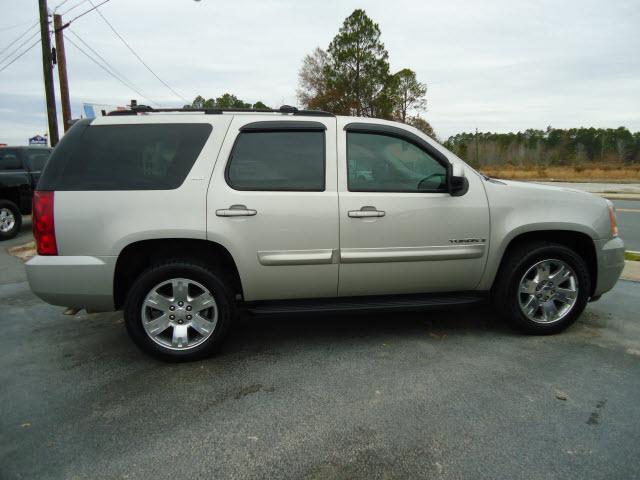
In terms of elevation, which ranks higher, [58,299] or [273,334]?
[58,299]

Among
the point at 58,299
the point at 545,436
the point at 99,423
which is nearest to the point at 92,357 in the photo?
the point at 58,299

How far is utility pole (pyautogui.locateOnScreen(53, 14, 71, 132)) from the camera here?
46.6 ft

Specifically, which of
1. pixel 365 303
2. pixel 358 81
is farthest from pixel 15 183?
pixel 358 81

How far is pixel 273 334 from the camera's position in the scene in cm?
400

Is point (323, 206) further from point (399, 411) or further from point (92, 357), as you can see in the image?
point (92, 357)

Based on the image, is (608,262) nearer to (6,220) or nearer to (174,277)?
(174,277)

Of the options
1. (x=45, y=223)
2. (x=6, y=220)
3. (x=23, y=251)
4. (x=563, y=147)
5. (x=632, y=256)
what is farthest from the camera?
(x=563, y=147)

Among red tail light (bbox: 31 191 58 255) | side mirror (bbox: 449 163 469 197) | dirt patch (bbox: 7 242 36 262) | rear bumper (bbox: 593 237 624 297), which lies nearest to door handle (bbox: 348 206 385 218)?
side mirror (bbox: 449 163 469 197)

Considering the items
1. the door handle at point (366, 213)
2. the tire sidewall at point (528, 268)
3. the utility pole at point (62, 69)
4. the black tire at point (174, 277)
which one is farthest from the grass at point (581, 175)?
the black tire at point (174, 277)

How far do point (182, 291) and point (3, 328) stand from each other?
2.20 metres

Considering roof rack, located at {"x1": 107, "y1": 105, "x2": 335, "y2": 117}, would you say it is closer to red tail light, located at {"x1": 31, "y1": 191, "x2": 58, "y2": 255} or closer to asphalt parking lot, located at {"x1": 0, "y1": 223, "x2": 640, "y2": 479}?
red tail light, located at {"x1": 31, "y1": 191, "x2": 58, "y2": 255}

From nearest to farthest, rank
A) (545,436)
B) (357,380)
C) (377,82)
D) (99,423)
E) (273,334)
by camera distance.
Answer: (545,436) < (99,423) < (357,380) < (273,334) < (377,82)

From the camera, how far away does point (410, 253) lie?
3539mm

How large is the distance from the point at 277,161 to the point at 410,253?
1.27m
